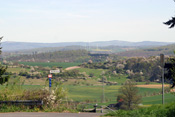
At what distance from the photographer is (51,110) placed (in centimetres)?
1798

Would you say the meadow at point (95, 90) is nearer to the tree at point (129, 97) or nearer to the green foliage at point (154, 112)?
the tree at point (129, 97)

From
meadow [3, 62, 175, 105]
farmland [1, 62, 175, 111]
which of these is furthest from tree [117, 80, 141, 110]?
meadow [3, 62, 175, 105]

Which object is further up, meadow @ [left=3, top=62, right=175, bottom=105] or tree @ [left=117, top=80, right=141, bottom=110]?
tree @ [left=117, top=80, right=141, bottom=110]

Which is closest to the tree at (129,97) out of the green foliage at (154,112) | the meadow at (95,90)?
the meadow at (95,90)

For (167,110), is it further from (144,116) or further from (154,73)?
(154,73)

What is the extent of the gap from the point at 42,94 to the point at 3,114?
2533mm
